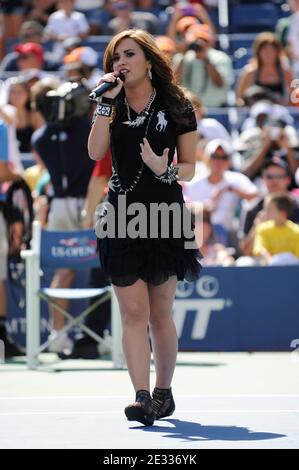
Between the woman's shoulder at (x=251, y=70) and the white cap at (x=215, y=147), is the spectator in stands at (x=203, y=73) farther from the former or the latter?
the white cap at (x=215, y=147)

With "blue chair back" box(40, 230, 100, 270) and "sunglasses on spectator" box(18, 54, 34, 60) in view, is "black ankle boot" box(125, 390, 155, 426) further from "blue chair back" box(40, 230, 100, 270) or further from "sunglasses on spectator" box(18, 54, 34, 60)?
"sunglasses on spectator" box(18, 54, 34, 60)

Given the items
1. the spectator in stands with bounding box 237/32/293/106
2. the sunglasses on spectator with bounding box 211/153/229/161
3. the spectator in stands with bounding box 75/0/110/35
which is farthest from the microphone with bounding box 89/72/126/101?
the spectator in stands with bounding box 75/0/110/35

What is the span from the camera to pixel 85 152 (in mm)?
11367

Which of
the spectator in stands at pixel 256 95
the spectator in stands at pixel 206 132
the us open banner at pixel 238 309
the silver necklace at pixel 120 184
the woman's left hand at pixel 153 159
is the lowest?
the us open banner at pixel 238 309

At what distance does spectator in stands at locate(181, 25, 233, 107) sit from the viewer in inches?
614

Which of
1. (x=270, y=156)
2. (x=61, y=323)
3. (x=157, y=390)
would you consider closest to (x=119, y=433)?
(x=157, y=390)

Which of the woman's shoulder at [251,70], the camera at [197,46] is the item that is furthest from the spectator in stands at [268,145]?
the camera at [197,46]

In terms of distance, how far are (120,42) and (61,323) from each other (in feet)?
15.1

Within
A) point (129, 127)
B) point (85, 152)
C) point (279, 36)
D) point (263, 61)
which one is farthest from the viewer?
point (279, 36)

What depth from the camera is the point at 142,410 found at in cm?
705

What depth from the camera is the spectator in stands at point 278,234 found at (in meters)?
12.0

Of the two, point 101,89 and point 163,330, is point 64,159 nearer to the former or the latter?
point 163,330

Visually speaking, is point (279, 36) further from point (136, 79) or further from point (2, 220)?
point (136, 79)

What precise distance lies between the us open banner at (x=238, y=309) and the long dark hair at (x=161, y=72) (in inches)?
175
